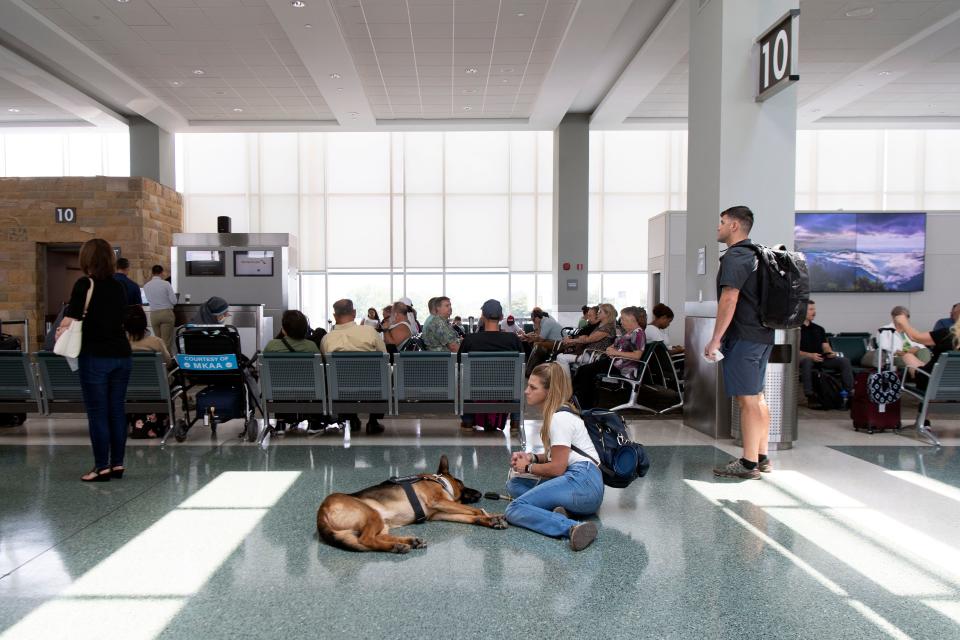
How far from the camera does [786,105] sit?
669cm

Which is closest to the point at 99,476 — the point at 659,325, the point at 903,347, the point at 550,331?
the point at 659,325

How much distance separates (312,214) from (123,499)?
55.7 ft

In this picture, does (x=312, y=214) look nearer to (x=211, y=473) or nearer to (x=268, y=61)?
(x=268, y=61)

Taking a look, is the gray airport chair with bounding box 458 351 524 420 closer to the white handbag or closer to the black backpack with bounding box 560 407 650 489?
the black backpack with bounding box 560 407 650 489

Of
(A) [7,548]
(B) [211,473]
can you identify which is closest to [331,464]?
(B) [211,473]

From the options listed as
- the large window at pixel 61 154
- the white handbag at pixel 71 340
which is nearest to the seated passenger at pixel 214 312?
the white handbag at pixel 71 340

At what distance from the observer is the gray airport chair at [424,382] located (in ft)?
21.4

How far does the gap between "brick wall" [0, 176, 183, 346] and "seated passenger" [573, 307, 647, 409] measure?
10.5 m

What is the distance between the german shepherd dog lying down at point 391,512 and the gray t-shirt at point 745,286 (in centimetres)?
236

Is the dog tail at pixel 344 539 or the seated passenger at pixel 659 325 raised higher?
the seated passenger at pixel 659 325

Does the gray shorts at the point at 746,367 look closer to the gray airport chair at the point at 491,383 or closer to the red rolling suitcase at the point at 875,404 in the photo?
the gray airport chair at the point at 491,383

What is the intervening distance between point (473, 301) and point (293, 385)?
14674 mm

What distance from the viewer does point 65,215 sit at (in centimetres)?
1447

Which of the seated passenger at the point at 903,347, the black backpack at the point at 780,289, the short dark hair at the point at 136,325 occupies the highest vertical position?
the black backpack at the point at 780,289
